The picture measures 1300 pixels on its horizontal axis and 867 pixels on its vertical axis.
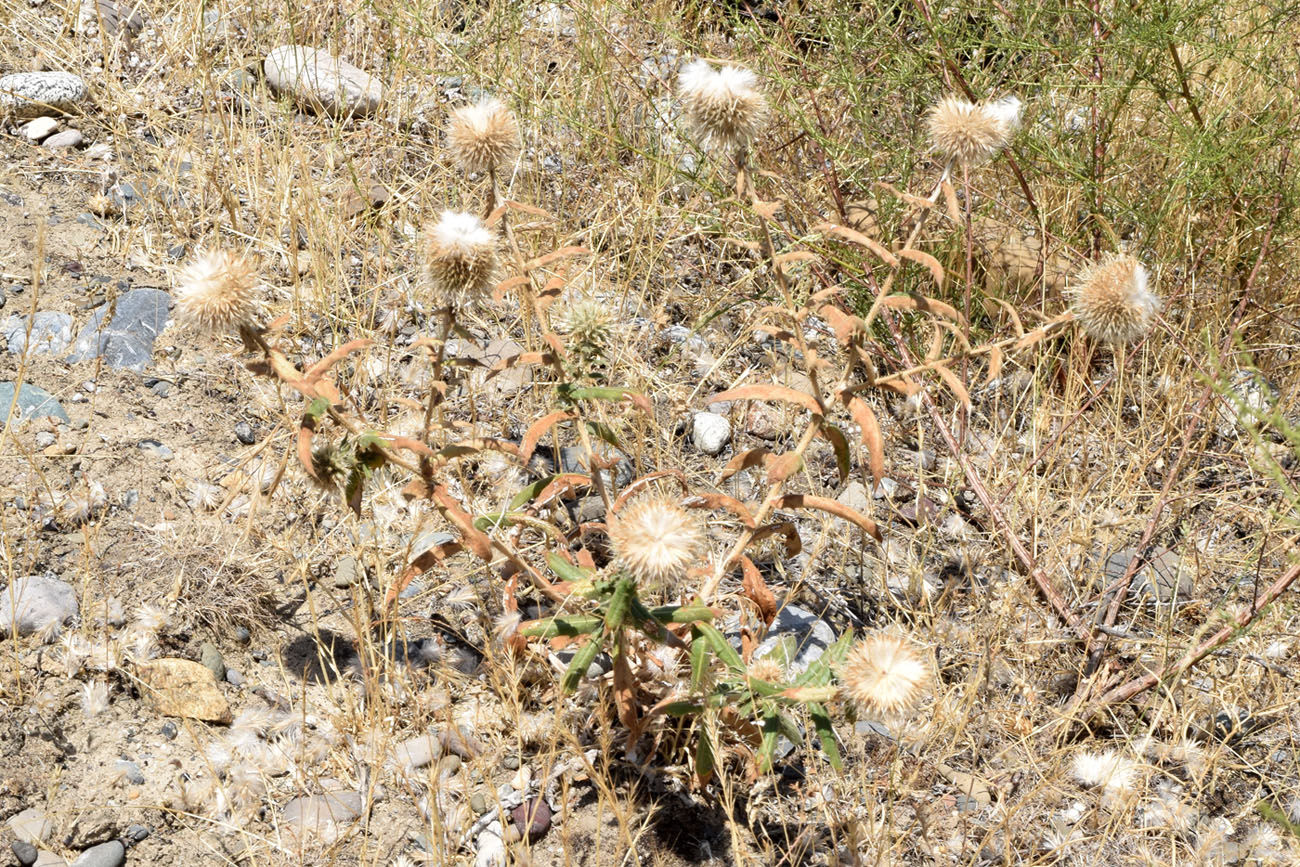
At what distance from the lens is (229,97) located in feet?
13.2

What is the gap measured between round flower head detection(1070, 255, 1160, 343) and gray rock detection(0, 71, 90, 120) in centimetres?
352

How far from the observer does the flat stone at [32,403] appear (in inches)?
111

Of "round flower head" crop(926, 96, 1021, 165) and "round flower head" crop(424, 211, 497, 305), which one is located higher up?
"round flower head" crop(926, 96, 1021, 165)

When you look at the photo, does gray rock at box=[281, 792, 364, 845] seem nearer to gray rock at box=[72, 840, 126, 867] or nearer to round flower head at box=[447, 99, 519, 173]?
gray rock at box=[72, 840, 126, 867]

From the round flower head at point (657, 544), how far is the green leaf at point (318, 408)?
1.78 ft

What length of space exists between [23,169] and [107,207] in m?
0.36

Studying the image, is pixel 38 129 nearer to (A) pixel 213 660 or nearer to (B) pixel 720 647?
(A) pixel 213 660

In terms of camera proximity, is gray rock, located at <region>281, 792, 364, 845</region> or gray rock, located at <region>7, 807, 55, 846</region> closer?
gray rock, located at <region>7, 807, 55, 846</region>

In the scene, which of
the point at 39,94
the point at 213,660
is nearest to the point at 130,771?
the point at 213,660

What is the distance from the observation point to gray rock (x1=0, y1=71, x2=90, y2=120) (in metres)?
3.69

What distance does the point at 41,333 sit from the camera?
9.99ft

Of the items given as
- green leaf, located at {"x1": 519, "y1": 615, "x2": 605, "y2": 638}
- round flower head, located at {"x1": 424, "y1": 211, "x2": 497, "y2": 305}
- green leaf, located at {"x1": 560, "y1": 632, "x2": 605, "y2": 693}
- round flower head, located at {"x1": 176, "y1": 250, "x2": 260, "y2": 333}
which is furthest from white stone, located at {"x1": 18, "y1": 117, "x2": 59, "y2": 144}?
green leaf, located at {"x1": 560, "y1": 632, "x2": 605, "y2": 693}

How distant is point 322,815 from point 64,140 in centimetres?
273

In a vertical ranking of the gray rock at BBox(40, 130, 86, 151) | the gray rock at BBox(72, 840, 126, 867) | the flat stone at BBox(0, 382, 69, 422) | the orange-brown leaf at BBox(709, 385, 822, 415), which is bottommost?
the gray rock at BBox(72, 840, 126, 867)
